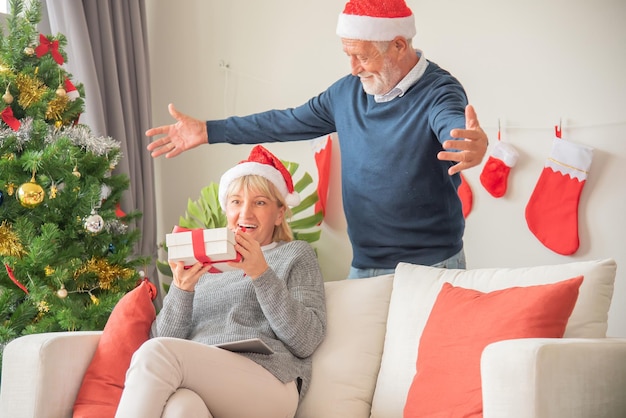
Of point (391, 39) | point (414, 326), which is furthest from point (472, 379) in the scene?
point (391, 39)

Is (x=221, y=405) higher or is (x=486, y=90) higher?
(x=486, y=90)

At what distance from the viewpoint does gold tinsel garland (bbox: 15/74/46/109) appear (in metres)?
2.66

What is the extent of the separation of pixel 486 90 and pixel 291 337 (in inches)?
71.1

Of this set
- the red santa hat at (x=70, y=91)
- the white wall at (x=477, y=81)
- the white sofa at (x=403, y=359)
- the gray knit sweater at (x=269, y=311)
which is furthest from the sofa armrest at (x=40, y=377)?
the white wall at (x=477, y=81)

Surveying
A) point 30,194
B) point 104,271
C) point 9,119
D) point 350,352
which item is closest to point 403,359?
point 350,352

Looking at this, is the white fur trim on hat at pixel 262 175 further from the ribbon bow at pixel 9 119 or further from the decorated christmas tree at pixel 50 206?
the ribbon bow at pixel 9 119

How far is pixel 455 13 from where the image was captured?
137 inches

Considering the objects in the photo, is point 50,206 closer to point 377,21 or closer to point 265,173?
point 265,173

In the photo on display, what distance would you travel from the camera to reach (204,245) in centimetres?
194

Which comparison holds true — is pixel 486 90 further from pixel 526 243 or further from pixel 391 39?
pixel 391 39

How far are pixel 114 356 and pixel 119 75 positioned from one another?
2118mm

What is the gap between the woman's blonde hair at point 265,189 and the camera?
239cm

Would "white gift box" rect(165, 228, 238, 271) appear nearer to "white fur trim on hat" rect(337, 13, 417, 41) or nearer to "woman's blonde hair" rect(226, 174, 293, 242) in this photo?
"woman's blonde hair" rect(226, 174, 293, 242)

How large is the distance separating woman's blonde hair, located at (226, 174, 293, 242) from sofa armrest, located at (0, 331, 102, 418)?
693 mm
